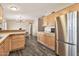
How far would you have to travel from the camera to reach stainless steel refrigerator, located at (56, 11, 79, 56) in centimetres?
299

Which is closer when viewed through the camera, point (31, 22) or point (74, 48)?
point (74, 48)

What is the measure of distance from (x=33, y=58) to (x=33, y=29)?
481 inches

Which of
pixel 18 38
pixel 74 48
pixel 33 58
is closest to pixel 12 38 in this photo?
pixel 18 38

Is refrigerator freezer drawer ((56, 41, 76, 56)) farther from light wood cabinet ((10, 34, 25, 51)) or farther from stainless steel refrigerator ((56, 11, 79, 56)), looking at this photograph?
light wood cabinet ((10, 34, 25, 51))

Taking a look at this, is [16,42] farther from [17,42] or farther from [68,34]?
[68,34]

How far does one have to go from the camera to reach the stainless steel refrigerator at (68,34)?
299 centimetres

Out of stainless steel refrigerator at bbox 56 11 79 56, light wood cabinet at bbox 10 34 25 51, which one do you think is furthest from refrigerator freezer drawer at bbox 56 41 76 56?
light wood cabinet at bbox 10 34 25 51

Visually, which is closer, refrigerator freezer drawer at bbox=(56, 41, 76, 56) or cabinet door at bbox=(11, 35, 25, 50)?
refrigerator freezer drawer at bbox=(56, 41, 76, 56)

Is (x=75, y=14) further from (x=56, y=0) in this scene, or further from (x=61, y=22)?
(x=56, y=0)

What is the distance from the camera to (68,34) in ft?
10.6

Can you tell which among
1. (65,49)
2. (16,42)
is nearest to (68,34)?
(65,49)

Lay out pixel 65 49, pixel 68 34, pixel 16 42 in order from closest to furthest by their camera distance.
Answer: pixel 68 34
pixel 65 49
pixel 16 42

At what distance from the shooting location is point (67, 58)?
4.26 feet

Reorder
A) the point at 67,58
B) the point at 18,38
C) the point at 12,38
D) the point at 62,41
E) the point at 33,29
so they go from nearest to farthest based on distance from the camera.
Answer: the point at 67,58 → the point at 62,41 → the point at 12,38 → the point at 18,38 → the point at 33,29
